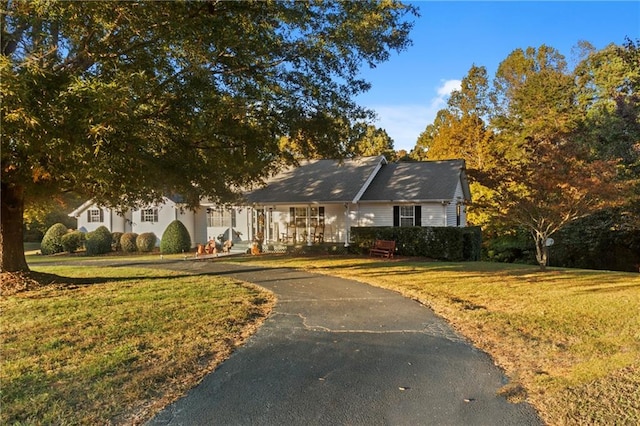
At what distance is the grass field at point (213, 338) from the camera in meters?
4.10

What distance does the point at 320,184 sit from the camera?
2431 centimetres

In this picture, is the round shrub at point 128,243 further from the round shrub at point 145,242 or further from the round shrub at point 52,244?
the round shrub at point 52,244

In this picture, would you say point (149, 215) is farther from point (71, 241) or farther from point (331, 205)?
point (331, 205)

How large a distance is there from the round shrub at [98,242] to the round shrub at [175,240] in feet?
13.2

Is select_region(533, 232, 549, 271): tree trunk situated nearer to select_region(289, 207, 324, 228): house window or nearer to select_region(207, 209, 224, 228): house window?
select_region(289, 207, 324, 228): house window

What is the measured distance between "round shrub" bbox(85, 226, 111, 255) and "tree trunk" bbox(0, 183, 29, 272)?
47.7 feet

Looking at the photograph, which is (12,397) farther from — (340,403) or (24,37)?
(24,37)

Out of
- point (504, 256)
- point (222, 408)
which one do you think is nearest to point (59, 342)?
point (222, 408)

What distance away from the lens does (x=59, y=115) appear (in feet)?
21.7

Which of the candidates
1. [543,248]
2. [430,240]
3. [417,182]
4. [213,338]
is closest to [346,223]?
[417,182]

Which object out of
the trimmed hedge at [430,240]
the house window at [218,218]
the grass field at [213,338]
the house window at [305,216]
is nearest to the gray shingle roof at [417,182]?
the trimmed hedge at [430,240]

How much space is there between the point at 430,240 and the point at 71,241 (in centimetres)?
2145

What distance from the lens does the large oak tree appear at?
668cm

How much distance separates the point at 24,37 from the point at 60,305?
17.6ft
